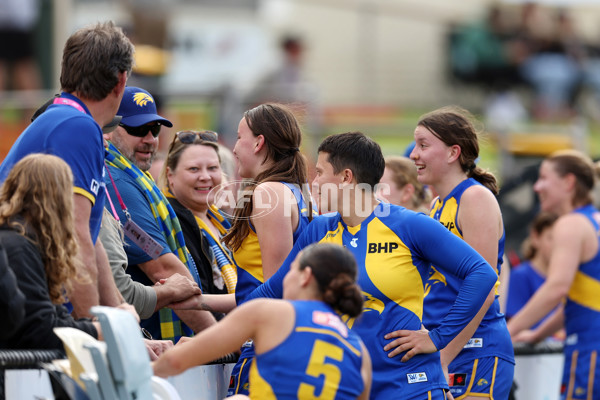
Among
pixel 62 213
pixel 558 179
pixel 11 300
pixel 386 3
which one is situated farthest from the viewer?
pixel 386 3

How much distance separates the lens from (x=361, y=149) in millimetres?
4016

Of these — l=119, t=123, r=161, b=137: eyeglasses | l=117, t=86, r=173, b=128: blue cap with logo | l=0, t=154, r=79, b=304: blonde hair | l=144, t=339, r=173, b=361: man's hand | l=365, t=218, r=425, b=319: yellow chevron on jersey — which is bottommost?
l=144, t=339, r=173, b=361: man's hand

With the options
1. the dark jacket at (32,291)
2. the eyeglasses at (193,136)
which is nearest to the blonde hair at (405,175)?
the eyeglasses at (193,136)

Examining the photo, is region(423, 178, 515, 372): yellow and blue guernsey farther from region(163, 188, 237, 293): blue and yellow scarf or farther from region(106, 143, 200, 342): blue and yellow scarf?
region(106, 143, 200, 342): blue and yellow scarf

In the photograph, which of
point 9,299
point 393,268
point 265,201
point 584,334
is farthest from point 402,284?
point 584,334

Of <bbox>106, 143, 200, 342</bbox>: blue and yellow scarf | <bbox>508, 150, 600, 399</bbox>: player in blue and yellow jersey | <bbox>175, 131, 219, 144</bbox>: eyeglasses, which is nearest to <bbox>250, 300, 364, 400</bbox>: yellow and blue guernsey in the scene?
<bbox>106, 143, 200, 342</bbox>: blue and yellow scarf

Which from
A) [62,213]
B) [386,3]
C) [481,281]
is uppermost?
[386,3]

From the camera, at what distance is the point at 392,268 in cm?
388

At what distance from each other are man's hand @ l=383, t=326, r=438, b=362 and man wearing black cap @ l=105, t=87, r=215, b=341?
1182 mm

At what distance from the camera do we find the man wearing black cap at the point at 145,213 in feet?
14.7

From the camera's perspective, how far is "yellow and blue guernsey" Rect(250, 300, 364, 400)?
128 inches

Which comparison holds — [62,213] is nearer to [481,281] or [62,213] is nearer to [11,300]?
[11,300]

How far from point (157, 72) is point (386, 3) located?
16.5 metres

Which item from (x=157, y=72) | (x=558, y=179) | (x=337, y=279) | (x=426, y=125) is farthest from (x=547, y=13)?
(x=337, y=279)
